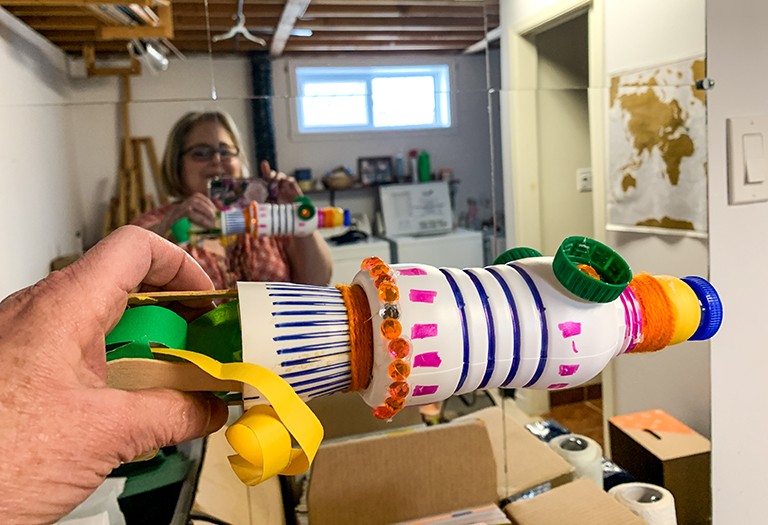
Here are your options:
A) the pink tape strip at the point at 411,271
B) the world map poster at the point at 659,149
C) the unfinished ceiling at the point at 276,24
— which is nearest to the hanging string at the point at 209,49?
the unfinished ceiling at the point at 276,24

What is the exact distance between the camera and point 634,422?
100 cm

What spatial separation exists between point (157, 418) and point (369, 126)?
0.58 metres

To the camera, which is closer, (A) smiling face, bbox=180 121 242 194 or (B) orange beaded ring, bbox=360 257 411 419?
(B) orange beaded ring, bbox=360 257 411 419

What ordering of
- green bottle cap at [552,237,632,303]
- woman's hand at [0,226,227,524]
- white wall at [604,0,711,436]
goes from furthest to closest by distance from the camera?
white wall at [604,0,711,436]
green bottle cap at [552,237,632,303]
woman's hand at [0,226,227,524]

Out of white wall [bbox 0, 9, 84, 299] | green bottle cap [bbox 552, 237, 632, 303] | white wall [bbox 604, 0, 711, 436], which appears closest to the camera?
green bottle cap [bbox 552, 237, 632, 303]

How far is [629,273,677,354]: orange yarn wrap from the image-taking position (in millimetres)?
431

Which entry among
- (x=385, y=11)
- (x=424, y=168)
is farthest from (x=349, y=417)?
(x=385, y=11)

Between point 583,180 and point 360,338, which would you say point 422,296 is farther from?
point 583,180

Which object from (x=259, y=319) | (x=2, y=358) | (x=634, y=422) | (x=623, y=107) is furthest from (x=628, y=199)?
(x=2, y=358)

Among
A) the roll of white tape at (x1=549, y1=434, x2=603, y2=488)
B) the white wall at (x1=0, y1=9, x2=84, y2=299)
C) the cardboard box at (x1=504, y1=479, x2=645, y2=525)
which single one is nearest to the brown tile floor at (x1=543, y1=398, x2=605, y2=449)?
the roll of white tape at (x1=549, y1=434, x2=603, y2=488)

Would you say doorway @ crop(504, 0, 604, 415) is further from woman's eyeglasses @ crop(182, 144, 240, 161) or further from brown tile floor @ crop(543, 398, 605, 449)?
woman's eyeglasses @ crop(182, 144, 240, 161)

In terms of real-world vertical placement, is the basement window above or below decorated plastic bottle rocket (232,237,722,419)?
above


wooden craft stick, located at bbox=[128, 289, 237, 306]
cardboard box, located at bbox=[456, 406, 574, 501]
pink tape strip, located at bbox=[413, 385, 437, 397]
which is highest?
wooden craft stick, located at bbox=[128, 289, 237, 306]

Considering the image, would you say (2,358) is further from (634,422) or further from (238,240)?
(634,422)
